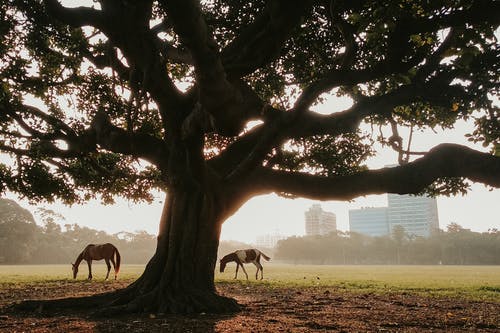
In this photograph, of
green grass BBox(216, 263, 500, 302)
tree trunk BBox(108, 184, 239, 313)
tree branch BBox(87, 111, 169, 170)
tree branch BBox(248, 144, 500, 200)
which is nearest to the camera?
tree trunk BBox(108, 184, 239, 313)

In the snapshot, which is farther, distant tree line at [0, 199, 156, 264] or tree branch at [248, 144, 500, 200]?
distant tree line at [0, 199, 156, 264]

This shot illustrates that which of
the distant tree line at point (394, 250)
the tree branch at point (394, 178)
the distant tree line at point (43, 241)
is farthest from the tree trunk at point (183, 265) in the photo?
the distant tree line at point (394, 250)

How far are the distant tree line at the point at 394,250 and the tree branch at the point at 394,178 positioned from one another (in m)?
102

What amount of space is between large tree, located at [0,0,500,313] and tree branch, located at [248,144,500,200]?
0.03m

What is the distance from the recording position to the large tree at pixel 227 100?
734cm

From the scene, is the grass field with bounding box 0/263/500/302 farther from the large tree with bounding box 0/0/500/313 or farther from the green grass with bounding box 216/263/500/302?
the large tree with bounding box 0/0/500/313

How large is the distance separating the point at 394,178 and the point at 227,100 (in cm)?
595

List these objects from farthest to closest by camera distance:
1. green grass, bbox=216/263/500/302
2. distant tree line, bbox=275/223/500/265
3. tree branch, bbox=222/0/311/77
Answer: distant tree line, bbox=275/223/500/265 → green grass, bbox=216/263/500/302 → tree branch, bbox=222/0/311/77

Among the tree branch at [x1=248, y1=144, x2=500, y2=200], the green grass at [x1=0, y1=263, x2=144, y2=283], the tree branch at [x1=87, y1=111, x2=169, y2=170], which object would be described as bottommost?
the green grass at [x1=0, y1=263, x2=144, y2=283]

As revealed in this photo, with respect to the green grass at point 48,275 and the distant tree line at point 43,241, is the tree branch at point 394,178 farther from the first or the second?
the distant tree line at point 43,241

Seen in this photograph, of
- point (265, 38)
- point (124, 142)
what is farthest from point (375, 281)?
point (265, 38)

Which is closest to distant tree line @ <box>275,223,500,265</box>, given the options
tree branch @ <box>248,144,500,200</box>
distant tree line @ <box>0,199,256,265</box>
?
distant tree line @ <box>0,199,256,265</box>

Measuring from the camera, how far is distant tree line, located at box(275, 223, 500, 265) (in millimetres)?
99562

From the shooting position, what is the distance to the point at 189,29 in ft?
17.7
